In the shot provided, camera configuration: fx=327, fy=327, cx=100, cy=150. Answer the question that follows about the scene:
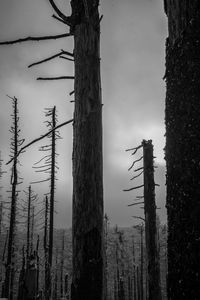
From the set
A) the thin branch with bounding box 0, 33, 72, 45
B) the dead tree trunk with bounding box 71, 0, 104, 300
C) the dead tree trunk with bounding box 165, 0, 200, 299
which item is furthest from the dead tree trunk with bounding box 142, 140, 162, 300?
the dead tree trunk with bounding box 165, 0, 200, 299

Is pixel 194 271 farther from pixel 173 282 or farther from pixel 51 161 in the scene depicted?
pixel 51 161

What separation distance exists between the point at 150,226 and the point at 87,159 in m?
6.34

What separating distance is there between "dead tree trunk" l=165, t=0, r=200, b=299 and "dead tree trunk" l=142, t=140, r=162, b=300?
772 cm

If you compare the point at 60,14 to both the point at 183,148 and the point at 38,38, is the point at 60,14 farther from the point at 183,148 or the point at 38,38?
the point at 183,148

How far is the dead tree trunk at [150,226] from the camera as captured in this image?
932 centimetres

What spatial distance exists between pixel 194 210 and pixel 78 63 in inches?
111

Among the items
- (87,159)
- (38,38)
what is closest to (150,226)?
(87,159)

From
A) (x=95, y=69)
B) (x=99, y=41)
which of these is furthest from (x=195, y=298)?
(x=99, y=41)

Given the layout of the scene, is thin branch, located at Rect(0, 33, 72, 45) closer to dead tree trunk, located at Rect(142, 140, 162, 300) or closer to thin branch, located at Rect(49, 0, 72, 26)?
thin branch, located at Rect(49, 0, 72, 26)

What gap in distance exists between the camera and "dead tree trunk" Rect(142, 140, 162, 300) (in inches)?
367

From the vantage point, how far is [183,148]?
2.03 metres

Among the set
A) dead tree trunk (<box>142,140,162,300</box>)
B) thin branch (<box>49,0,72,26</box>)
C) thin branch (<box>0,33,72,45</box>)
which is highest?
thin branch (<box>49,0,72,26</box>)

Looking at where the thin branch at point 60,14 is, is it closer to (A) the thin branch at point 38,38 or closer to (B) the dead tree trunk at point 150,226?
(A) the thin branch at point 38,38

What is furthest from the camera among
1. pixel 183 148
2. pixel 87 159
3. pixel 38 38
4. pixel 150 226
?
pixel 150 226
